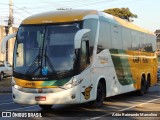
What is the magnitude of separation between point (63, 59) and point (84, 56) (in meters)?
0.83

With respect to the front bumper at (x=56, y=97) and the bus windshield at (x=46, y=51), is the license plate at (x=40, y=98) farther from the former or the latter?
the bus windshield at (x=46, y=51)

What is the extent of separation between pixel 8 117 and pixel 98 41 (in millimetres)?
4133

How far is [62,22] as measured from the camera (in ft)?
43.3

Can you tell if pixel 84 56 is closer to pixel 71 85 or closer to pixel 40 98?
pixel 71 85

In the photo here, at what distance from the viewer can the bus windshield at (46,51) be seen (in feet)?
41.3

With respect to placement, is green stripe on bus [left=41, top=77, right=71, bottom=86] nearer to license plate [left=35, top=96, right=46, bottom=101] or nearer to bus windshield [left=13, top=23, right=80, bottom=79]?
bus windshield [left=13, top=23, right=80, bottom=79]

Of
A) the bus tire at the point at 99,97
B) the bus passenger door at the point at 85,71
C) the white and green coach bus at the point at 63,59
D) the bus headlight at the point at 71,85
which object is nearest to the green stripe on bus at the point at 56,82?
the white and green coach bus at the point at 63,59

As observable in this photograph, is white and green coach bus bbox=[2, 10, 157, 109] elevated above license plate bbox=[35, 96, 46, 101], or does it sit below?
above

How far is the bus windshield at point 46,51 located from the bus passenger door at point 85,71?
0.44m

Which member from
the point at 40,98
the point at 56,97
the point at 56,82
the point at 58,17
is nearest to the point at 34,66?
the point at 56,82

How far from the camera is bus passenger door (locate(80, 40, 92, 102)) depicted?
12.9m

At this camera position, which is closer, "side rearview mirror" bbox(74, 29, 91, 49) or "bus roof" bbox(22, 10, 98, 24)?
"side rearview mirror" bbox(74, 29, 91, 49)

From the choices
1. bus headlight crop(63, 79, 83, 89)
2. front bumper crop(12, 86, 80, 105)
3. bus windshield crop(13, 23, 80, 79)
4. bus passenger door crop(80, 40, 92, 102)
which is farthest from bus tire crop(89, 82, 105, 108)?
bus windshield crop(13, 23, 80, 79)

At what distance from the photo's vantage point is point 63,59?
12.6 metres
